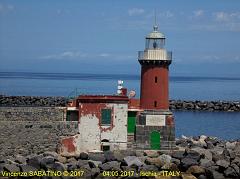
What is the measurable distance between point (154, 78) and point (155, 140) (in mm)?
2276

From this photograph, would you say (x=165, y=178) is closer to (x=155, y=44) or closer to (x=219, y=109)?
(x=155, y=44)

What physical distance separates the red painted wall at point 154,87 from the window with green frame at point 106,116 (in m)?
1.52

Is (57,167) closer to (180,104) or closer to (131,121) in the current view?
(131,121)

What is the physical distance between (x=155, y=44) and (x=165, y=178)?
649 centimetres

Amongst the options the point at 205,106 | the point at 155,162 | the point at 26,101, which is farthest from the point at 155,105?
the point at 26,101

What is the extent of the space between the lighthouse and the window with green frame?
3.70 ft

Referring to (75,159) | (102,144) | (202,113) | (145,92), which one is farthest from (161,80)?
(202,113)

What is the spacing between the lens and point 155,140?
2250cm

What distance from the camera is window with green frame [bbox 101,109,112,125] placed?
72.0ft

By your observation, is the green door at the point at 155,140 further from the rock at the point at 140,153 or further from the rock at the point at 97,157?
the rock at the point at 97,157

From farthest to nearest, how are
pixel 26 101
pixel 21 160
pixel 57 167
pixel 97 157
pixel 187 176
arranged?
pixel 26 101
pixel 97 157
pixel 21 160
pixel 187 176
pixel 57 167

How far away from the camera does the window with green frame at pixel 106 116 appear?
72.0ft

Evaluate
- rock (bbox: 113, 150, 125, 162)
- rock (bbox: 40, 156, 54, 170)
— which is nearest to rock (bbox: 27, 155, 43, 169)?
rock (bbox: 40, 156, 54, 170)

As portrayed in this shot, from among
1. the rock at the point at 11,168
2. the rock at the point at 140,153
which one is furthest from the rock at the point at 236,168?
the rock at the point at 11,168
